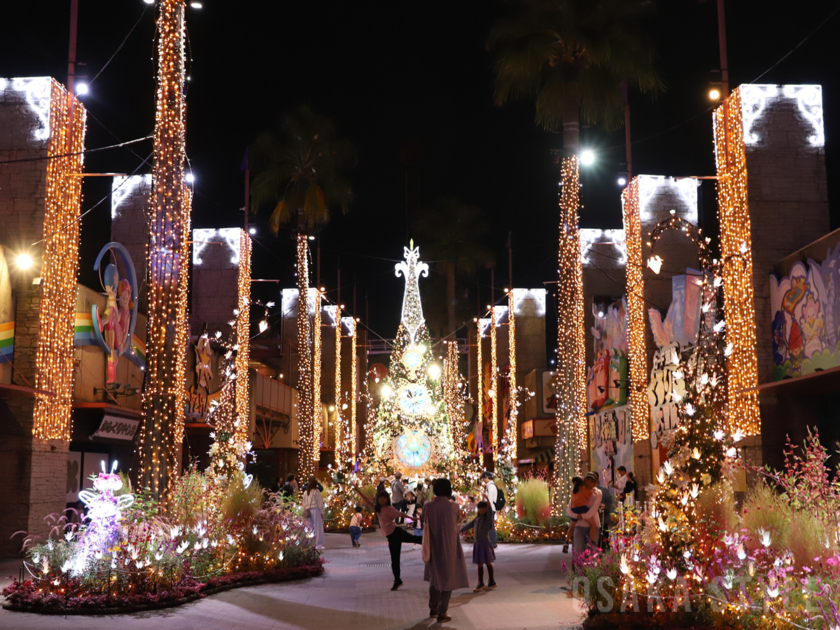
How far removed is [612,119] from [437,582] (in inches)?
647

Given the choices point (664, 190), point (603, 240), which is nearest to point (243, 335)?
point (664, 190)

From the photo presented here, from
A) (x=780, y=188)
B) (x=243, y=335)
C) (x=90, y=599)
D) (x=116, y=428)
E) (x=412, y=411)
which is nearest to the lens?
(x=90, y=599)

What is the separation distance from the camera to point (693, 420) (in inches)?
444

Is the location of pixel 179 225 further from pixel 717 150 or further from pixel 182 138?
pixel 717 150

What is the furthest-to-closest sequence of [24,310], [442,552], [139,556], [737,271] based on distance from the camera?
[24,310], [737,271], [139,556], [442,552]

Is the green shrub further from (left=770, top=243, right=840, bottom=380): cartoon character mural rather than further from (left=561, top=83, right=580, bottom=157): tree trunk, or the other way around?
(left=561, top=83, right=580, bottom=157): tree trunk

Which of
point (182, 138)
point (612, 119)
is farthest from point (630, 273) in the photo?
point (182, 138)

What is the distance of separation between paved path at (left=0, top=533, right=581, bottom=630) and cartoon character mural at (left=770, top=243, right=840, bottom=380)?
21.5 ft

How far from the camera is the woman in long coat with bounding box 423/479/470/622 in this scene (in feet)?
37.4

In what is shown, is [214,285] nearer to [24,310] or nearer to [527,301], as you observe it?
[24,310]

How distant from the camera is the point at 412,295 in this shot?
115 feet

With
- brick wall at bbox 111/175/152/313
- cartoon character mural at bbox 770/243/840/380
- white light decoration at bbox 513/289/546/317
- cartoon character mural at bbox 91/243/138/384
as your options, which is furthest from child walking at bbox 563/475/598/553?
white light decoration at bbox 513/289/546/317

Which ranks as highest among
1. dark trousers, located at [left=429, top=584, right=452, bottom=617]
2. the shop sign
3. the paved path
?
the shop sign

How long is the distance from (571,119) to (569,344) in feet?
19.8
